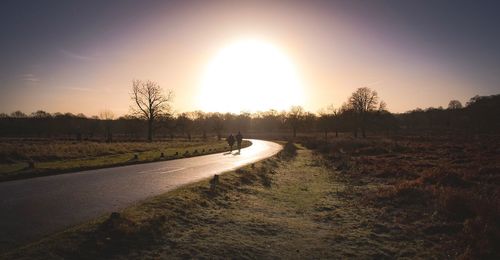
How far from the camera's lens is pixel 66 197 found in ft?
38.4

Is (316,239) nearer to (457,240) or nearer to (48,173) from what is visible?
(457,240)

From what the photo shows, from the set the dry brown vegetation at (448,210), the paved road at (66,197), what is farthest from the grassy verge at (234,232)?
the paved road at (66,197)

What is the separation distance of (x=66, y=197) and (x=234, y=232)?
6.10 meters

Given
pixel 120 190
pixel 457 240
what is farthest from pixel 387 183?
pixel 120 190

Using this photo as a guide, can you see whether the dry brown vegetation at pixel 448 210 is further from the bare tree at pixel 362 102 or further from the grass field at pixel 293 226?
the bare tree at pixel 362 102

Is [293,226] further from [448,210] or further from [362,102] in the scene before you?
[362,102]

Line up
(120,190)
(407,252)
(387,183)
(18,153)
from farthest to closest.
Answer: (18,153) < (387,183) < (120,190) < (407,252)

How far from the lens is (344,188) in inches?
717

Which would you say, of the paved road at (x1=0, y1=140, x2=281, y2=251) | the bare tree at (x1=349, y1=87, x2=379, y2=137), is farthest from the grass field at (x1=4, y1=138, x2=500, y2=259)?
the bare tree at (x1=349, y1=87, x2=379, y2=137)

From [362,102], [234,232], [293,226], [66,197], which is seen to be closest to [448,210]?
[293,226]

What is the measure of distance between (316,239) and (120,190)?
26.0ft

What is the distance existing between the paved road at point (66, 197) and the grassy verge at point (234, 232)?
0.80 metres

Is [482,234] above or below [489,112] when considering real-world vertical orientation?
below

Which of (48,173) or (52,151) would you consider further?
(52,151)
